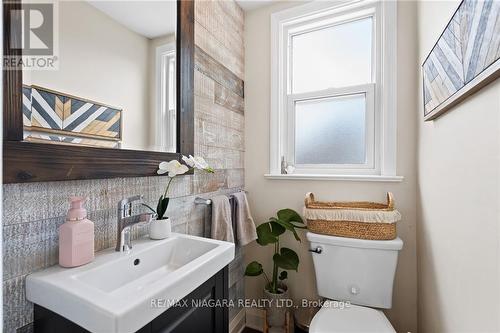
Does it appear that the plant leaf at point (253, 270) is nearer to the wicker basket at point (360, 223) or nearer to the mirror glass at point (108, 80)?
the wicker basket at point (360, 223)

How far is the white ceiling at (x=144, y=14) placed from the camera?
33.9 inches

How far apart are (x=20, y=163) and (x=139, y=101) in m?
0.49

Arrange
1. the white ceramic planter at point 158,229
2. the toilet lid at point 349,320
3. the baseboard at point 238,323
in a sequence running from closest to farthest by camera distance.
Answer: the white ceramic planter at point 158,229, the toilet lid at point 349,320, the baseboard at point 238,323

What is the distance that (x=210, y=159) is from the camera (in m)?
1.38

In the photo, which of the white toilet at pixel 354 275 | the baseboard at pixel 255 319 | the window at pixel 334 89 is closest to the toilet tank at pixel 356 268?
the white toilet at pixel 354 275

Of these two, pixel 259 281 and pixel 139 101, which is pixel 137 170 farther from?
pixel 259 281

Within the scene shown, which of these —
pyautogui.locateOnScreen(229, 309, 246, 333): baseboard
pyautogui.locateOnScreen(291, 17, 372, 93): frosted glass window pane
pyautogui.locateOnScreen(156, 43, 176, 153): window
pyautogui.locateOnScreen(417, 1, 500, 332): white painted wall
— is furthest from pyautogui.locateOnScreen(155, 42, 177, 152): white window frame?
pyautogui.locateOnScreen(229, 309, 246, 333): baseboard

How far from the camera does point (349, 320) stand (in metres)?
1.11

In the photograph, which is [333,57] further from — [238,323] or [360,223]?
[238,323]

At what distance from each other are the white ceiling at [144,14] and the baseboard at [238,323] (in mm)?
1745

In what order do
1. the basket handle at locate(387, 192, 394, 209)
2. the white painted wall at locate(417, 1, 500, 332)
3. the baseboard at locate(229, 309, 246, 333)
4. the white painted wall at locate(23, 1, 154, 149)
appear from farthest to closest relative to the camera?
the baseboard at locate(229, 309, 246, 333), the basket handle at locate(387, 192, 394, 209), the white painted wall at locate(23, 1, 154, 149), the white painted wall at locate(417, 1, 500, 332)

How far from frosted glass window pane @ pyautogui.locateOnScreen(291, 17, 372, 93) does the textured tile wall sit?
0.45 meters

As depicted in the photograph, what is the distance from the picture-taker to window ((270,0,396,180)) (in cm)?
145

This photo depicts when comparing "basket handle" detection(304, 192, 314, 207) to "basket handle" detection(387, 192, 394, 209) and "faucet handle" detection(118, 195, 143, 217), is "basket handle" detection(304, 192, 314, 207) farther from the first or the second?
"faucet handle" detection(118, 195, 143, 217)
